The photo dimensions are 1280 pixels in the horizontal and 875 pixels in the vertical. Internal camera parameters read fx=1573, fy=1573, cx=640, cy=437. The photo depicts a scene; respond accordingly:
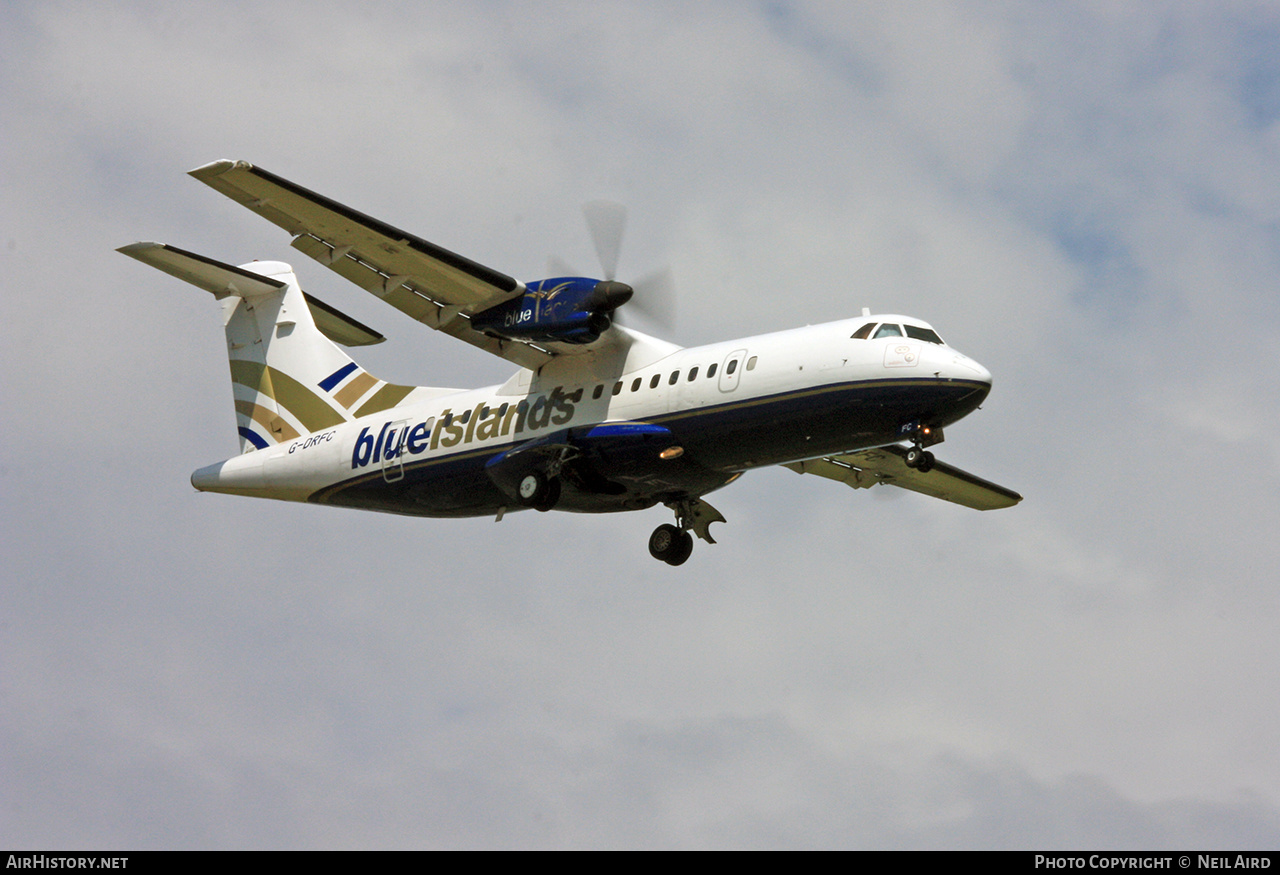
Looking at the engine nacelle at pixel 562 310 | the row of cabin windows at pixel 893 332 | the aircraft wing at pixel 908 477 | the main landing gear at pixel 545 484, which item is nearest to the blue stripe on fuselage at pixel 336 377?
the engine nacelle at pixel 562 310

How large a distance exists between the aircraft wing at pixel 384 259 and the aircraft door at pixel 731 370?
289 cm

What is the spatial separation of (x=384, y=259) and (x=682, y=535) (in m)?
5.80

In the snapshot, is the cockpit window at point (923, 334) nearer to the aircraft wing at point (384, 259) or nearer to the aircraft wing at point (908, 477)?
the aircraft wing at point (908, 477)

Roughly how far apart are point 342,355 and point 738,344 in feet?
24.6

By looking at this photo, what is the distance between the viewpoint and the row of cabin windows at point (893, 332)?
1886 centimetres

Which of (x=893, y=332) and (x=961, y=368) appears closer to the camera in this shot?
(x=961, y=368)

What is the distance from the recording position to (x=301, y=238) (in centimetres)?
2044

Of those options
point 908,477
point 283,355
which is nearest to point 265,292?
point 283,355

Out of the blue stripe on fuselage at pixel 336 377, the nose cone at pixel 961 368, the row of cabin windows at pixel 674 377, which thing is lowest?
the nose cone at pixel 961 368

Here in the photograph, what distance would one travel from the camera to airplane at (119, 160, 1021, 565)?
18.8 meters

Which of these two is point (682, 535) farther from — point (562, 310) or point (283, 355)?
point (283, 355)

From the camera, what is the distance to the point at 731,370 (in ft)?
63.8

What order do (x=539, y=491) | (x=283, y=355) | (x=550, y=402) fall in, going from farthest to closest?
(x=283, y=355) < (x=550, y=402) < (x=539, y=491)
